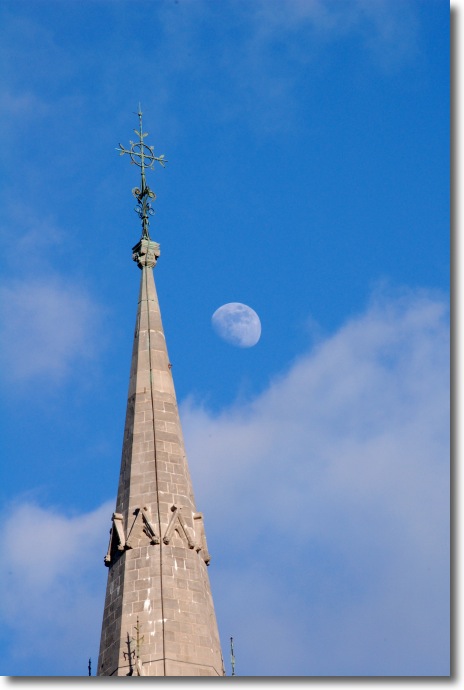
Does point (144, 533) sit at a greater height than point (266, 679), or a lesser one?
greater

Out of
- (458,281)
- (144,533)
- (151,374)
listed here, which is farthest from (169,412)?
(458,281)

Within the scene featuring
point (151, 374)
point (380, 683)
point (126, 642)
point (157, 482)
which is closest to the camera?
point (380, 683)

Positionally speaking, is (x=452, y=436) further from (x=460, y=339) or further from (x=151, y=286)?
(x=151, y=286)

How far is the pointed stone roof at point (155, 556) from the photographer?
127 feet

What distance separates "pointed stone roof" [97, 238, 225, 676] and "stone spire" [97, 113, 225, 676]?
1.1 inches

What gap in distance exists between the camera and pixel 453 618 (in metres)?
30.1

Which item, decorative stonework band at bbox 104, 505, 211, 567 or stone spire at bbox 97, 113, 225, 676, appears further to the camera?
decorative stonework band at bbox 104, 505, 211, 567

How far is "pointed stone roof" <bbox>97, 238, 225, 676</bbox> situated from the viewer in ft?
127

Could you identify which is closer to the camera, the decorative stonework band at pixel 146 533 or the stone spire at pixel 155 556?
the stone spire at pixel 155 556

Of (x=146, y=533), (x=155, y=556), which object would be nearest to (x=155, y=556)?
(x=155, y=556)

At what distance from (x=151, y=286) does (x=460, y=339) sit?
18.7 meters

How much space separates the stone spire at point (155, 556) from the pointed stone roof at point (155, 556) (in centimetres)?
3

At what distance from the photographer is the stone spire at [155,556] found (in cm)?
3875

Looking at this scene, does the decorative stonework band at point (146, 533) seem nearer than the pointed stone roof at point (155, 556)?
No
